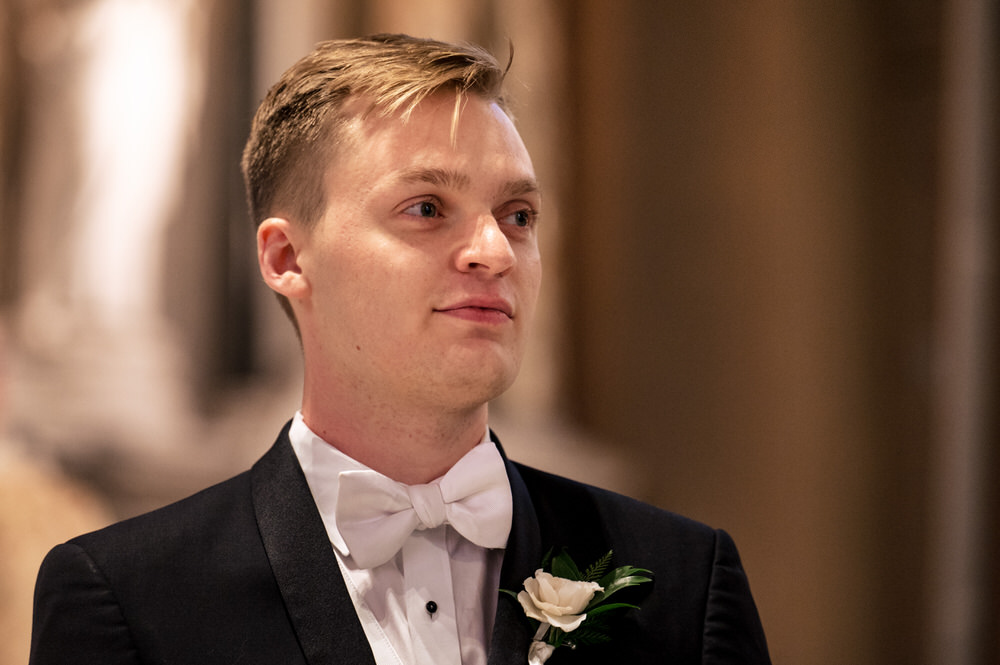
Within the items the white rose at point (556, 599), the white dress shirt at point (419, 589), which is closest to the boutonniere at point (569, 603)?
the white rose at point (556, 599)

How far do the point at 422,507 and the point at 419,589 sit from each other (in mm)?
161

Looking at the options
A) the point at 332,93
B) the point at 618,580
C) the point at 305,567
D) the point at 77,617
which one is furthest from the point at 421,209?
the point at 77,617

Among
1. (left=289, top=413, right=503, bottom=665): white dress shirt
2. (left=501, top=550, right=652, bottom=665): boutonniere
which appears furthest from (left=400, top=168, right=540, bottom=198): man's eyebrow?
(left=501, top=550, right=652, bottom=665): boutonniere

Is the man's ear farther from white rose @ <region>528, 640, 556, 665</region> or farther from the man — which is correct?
white rose @ <region>528, 640, 556, 665</region>

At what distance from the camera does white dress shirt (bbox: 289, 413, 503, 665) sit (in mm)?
1899

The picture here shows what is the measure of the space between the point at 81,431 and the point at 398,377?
6.47ft

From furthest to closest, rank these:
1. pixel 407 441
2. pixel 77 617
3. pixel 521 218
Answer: pixel 521 218 → pixel 407 441 → pixel 77 617

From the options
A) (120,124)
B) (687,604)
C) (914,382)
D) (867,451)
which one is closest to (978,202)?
(914,382)

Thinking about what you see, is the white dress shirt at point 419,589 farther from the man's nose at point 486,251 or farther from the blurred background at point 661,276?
the blurred background at point 661,276

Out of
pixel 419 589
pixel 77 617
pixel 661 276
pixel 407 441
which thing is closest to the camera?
pixel 77 617

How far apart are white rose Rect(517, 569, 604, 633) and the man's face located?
38 cm

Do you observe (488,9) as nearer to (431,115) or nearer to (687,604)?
(431,115)

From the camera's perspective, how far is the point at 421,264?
1.96 meters

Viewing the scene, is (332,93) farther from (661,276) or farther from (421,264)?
(661,276)
